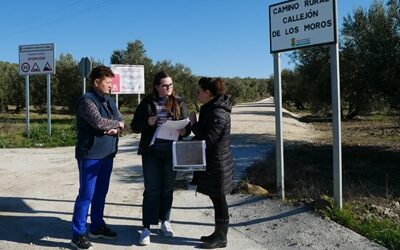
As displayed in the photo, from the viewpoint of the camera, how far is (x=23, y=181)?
9.09 m

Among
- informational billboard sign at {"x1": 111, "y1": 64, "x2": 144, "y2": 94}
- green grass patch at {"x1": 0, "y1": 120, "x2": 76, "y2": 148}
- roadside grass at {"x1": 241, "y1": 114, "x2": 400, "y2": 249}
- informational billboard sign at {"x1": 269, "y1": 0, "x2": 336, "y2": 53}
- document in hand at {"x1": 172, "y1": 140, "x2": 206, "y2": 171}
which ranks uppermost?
informational billboard sign at {"x1": 111, "y1": 64, "x2": 144, "y2": 94}

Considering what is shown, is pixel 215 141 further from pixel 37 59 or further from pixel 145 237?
pixel 37 59

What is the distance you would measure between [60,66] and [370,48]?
32.9 meters

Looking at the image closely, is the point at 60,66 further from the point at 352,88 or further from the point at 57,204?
the point at 57,204

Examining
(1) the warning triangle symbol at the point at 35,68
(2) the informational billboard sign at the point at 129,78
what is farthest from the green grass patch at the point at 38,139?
(2) the informational billboard sign at the point at 129,78

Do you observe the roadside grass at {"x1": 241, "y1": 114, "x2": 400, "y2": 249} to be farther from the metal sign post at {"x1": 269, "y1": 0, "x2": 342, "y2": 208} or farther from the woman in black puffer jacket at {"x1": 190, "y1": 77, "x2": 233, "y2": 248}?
the woman in black puffer jacket at {"x1": 190, "y1": 77, "x2": 233, "y2": 248}

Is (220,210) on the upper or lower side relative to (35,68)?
lower

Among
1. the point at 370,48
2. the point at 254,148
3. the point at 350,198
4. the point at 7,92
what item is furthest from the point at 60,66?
the point at 350,198

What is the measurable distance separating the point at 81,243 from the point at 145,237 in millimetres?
663

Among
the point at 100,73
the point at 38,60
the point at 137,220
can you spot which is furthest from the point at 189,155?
the point at 38,60

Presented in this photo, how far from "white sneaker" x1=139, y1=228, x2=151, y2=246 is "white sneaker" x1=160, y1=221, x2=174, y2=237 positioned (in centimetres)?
28

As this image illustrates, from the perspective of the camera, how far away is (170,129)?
5.31 m

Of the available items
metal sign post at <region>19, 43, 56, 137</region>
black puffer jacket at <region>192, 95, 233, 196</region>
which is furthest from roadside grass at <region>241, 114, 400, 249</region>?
metal sign post at <region>19, 43, 56, 137</region>

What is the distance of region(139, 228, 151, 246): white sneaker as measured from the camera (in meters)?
5.29
